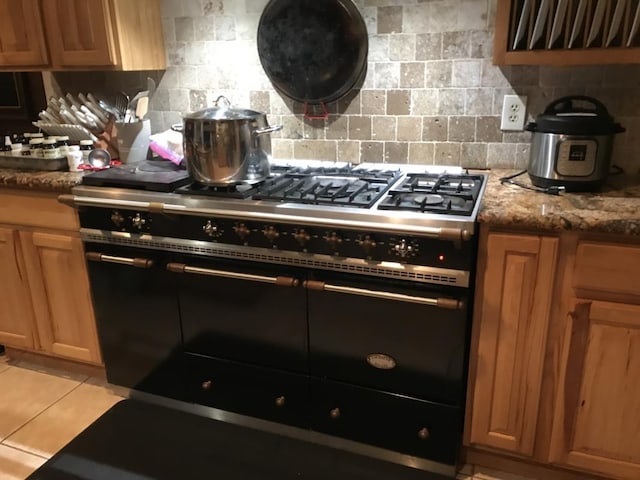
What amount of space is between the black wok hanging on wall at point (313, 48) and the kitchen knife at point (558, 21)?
0.67 m

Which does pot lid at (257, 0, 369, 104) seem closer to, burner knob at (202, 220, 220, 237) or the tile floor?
burner knob at (202, 220, 220, 237)

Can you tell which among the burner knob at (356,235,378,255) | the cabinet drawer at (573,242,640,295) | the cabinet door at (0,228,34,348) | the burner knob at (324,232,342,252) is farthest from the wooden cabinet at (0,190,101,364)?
the cabinet drawer at (573,242,640,295)

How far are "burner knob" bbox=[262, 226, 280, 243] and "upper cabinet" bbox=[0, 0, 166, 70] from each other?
1014 mm

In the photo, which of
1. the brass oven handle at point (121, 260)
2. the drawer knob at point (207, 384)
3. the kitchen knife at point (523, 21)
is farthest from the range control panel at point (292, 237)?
the kitchen knife at point (523, 21)

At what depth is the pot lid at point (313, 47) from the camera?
2.05m

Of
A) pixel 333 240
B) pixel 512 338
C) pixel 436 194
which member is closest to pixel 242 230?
pixel 333 240

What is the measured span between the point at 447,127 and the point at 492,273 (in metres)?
0.71

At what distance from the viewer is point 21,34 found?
2266mm

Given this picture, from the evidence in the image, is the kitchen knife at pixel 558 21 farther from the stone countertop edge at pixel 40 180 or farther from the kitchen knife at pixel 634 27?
the stone countertop edge at pixel 40 180

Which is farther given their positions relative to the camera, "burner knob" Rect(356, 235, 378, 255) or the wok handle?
the wok handle

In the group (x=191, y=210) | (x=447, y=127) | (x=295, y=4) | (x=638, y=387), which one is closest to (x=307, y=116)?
(x=295, y=4)

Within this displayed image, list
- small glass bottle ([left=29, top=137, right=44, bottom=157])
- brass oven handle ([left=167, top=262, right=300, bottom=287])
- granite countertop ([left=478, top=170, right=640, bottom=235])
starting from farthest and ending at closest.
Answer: small glass bottle ([left=29, top=137, right=44, bottom=157])
brass oven handle ([left=167, top=262, right=300, bottom=287])
granite countertop ([left=478, top=170, right=640, bottom=235])

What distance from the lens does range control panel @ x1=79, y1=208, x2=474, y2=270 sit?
156 centimetres

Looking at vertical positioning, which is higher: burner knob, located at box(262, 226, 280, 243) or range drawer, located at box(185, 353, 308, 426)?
burner knob, located at box(262, 226, 280, 243)
